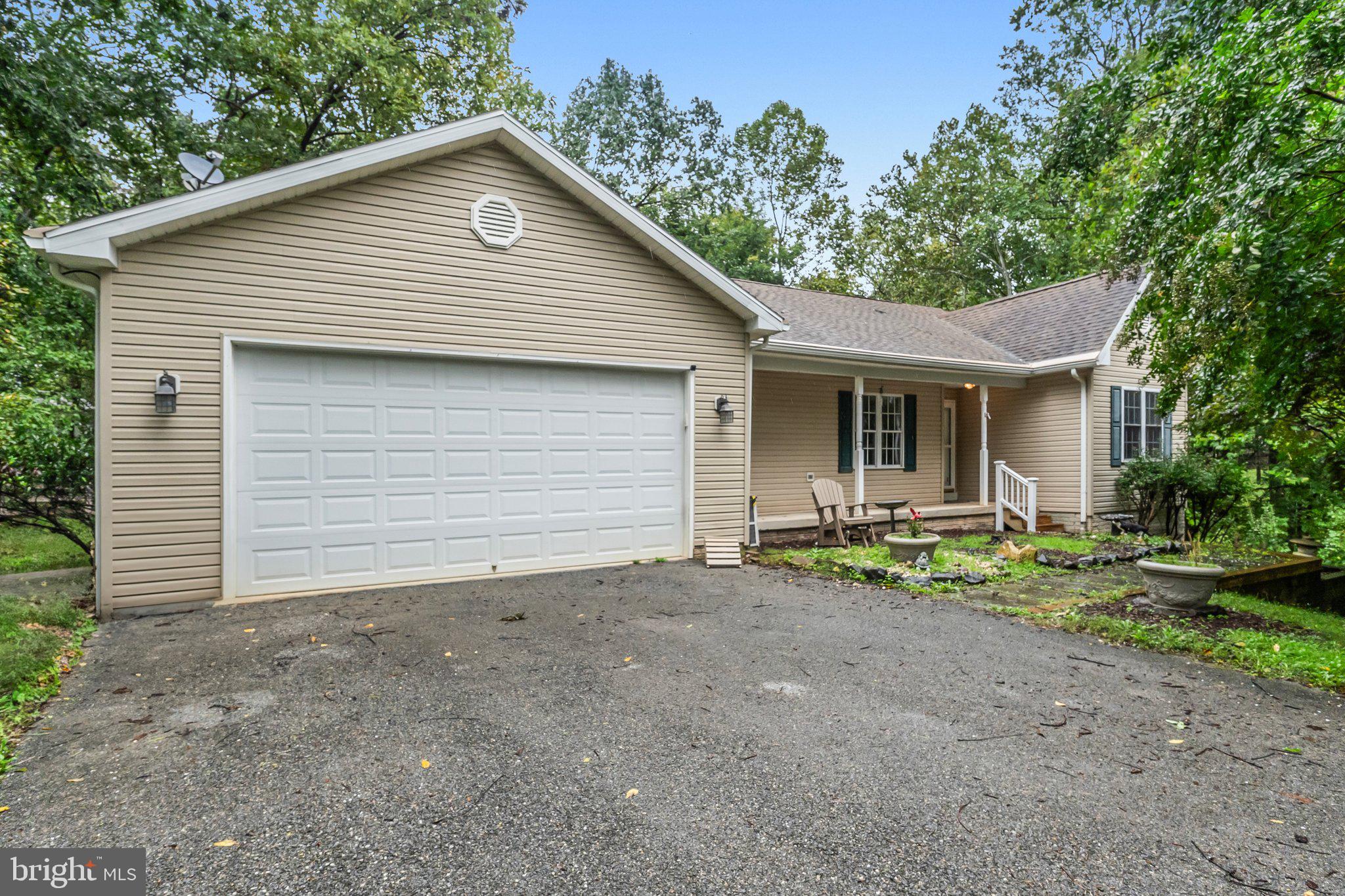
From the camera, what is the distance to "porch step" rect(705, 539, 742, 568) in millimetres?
7820

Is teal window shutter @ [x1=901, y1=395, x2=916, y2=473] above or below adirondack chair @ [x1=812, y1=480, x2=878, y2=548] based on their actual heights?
above

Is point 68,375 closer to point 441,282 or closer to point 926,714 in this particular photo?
point 441,282

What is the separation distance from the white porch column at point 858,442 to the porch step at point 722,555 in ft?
11.3

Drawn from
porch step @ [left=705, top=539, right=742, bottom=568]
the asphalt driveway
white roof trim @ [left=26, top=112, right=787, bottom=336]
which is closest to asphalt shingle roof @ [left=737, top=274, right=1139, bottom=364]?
white roof trim @ [left=26, top=112, right=787, bottom=336]

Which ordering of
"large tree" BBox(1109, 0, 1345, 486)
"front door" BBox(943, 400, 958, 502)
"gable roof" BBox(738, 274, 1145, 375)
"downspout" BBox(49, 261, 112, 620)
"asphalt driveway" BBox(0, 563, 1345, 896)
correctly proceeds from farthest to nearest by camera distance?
1. "front door" BBox(943, 400, 958, 502)
2. "gable roof" BBox(738, 274, 1145, 375)
3. "downspout" BBox(49, 261, 112, 620)
4. "large tree" BBox(1109, 0, 1345, 486)
5. "asphalt driveway" BBox(0, 563, 1345, 896)

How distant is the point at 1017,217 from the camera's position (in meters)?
23.4

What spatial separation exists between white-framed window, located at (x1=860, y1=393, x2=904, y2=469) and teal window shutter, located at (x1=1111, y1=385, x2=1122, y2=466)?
3554 mm

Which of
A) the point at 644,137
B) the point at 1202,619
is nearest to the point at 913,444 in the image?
the point at 1202,619

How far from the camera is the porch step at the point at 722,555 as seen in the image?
7820mm

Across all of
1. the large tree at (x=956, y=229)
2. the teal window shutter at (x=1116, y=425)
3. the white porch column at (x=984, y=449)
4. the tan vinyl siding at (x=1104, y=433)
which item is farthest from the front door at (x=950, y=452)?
the large tree at (x=956, y=229)

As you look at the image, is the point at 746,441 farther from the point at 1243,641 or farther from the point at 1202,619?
the point at 1243,641

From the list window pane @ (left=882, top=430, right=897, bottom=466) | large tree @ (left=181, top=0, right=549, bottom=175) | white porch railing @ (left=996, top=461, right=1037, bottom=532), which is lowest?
white porch railing @ (left=996, top=461, right=1037, bottom=532)

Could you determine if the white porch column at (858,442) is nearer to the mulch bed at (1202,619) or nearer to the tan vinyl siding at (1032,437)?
the tan vinyl siding at (1032,437)

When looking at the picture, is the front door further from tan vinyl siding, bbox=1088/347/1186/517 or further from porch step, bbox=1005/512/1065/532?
tan vinyl siding, bbox=1088/347/1186/517
